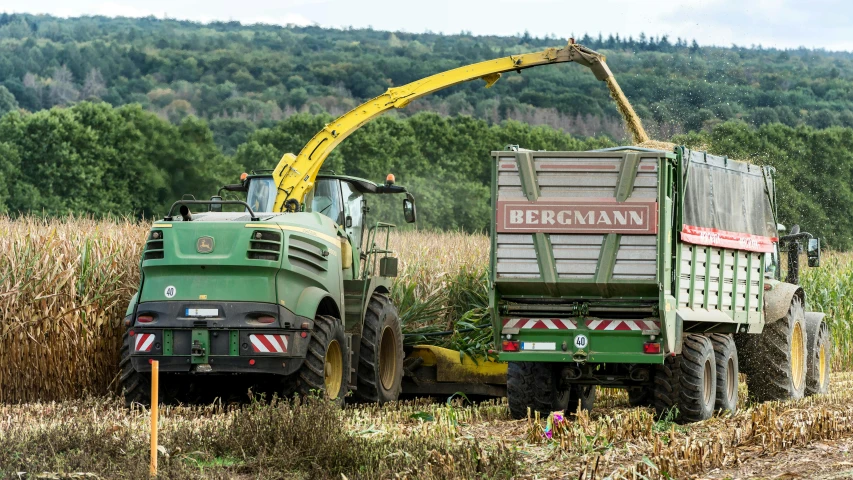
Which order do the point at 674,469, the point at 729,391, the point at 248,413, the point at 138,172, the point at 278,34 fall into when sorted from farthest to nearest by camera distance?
the point at 278,34, the point at 138,172, the point at 729,391, the point at 248,413, the point at 674,469

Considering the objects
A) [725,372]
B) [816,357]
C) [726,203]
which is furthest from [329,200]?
→ [816,357]

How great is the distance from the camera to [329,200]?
14.0 m

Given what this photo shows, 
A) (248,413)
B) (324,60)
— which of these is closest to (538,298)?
(248,413)

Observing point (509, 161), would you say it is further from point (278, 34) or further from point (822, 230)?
point (278, 34)

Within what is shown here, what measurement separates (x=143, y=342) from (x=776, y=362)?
7.29m

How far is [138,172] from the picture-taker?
55469mm

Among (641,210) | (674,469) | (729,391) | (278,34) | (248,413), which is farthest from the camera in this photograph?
(278,34)

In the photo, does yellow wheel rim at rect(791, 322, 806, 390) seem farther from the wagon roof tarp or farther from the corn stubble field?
the wagon roof tarp

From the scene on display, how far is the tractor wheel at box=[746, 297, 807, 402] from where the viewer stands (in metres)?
14.5

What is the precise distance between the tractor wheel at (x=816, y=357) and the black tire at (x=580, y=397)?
12.7ft

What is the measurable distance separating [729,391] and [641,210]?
9.06 feet

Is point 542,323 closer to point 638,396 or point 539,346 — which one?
point 539,346

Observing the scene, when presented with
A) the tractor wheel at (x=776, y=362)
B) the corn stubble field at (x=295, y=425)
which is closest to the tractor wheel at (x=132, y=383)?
the corn stubble field at (x=295, y=425)

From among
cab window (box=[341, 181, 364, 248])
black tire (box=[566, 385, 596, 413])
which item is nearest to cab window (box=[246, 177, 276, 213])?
cab window (box=[341, 181, 364, 248])
